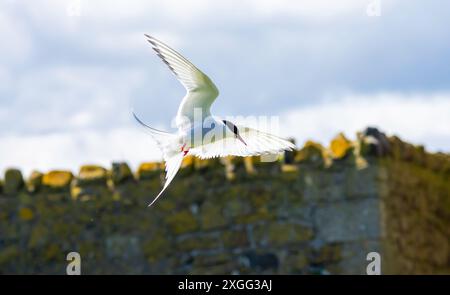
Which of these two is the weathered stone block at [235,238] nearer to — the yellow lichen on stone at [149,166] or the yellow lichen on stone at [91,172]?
the yellow lichen on stone at [149,166]

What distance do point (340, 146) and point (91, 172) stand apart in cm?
216

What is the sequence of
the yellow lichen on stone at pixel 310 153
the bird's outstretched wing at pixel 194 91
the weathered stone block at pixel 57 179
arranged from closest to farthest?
the bird's outstretched wing at pixel 194 91
the yellow lichen on stone at pixel 310 153
the weathered stone block at pixel 57 179

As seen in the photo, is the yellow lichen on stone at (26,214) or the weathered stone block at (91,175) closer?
the weathered stone block at (91,175)

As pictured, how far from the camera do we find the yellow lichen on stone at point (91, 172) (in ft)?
36.8

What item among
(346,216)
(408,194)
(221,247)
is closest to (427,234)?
(408,194)

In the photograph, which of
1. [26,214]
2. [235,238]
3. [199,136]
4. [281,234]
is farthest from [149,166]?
[199,136]

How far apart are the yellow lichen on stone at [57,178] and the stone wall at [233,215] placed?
0.4 inches

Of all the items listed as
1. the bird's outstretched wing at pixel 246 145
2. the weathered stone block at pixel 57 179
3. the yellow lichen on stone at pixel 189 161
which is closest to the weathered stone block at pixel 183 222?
the yellow lichen on stone at pixel 189 161

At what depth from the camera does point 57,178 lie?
1140 centimetres

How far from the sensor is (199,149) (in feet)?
27.4

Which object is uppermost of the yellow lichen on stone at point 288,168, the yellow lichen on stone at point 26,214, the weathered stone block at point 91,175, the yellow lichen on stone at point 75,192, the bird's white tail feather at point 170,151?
the weathered stone block at point 91,175

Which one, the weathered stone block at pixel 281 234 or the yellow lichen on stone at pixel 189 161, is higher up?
the yellow lichen on stone at pixel 189 161

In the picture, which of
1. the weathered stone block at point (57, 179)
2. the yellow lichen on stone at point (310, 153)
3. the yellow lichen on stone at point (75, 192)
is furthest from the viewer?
the weathered stone block at point (57, 179)
